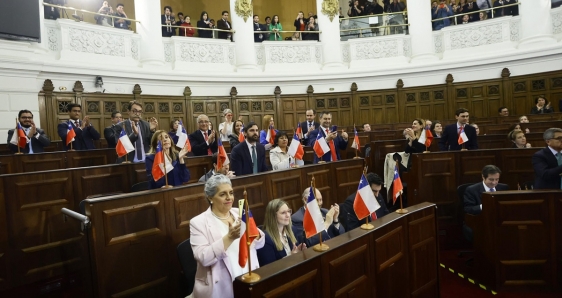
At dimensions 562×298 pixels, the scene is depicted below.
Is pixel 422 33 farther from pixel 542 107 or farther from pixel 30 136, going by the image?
pixel 30 136

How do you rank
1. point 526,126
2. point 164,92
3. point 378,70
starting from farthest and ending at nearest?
point 378,70, point 164,92, point 526,126

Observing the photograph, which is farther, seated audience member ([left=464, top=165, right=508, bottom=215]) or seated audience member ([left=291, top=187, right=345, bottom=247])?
seated audience member ([left=464, top=165, right=508, bottom=215])

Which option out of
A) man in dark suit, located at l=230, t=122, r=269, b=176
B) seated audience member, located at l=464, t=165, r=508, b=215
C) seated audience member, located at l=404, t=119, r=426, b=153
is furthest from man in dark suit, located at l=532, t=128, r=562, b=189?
man in dark suit, located at l=230, t=122, r=269, b=176

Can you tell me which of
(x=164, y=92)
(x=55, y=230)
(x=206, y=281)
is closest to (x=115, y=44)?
(x=164, y=92)

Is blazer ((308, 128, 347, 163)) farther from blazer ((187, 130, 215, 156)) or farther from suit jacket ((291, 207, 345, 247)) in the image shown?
suit jacket ((291, 207, 345, 247))

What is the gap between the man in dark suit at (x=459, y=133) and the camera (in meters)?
6.62

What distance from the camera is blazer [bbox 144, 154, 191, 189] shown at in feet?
14.1

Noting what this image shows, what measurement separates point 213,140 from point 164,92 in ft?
19.7

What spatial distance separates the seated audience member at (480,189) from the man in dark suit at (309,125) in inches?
127

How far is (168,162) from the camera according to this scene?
432cm

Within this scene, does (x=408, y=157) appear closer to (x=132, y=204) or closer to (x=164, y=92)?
(x=132, y=204)

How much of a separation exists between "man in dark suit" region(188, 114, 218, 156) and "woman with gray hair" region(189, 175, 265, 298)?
3361mm

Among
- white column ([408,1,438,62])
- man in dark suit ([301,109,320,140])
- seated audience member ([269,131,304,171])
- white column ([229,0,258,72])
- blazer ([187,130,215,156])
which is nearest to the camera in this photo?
seated audience member ([269,131,304,171])

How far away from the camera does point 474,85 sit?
40.4 feet
